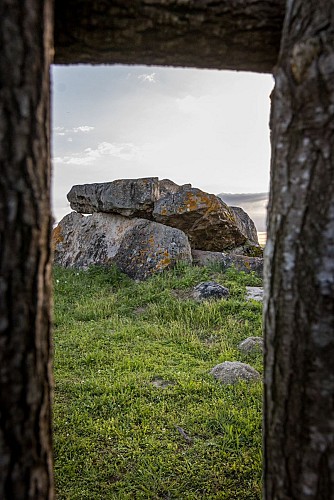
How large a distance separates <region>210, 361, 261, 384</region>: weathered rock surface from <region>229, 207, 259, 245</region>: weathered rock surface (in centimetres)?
767

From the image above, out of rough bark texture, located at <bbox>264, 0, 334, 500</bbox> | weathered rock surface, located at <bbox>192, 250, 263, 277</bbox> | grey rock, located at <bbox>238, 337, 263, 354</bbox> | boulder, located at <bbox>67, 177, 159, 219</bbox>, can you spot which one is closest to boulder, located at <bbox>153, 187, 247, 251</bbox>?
boulder, located at <bbox>67, 177, 159, 219</bbox>

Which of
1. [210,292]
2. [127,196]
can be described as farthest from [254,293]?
[127,196]

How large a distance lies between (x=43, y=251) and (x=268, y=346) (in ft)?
3.30

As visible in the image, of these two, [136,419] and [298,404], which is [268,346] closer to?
[298,404]

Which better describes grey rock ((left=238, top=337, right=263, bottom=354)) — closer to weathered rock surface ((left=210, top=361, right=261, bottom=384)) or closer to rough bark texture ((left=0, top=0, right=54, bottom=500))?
weathered rock surface ((left=210, top=361, right=261, bottom=384))

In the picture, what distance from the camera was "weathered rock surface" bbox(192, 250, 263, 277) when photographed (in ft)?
33.8

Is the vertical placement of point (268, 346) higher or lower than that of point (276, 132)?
lower

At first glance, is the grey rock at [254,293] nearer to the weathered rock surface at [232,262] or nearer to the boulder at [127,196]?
the weathered rock surface at [232,262]

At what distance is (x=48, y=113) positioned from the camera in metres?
1.71

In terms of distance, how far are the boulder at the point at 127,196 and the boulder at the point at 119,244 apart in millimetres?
262

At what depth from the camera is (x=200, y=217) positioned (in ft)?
37.7

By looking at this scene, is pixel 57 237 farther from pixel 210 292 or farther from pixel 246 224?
pixel 210 292

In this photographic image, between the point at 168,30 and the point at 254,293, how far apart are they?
6731 mm

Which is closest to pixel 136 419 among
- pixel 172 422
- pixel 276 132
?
pixel 172 422
